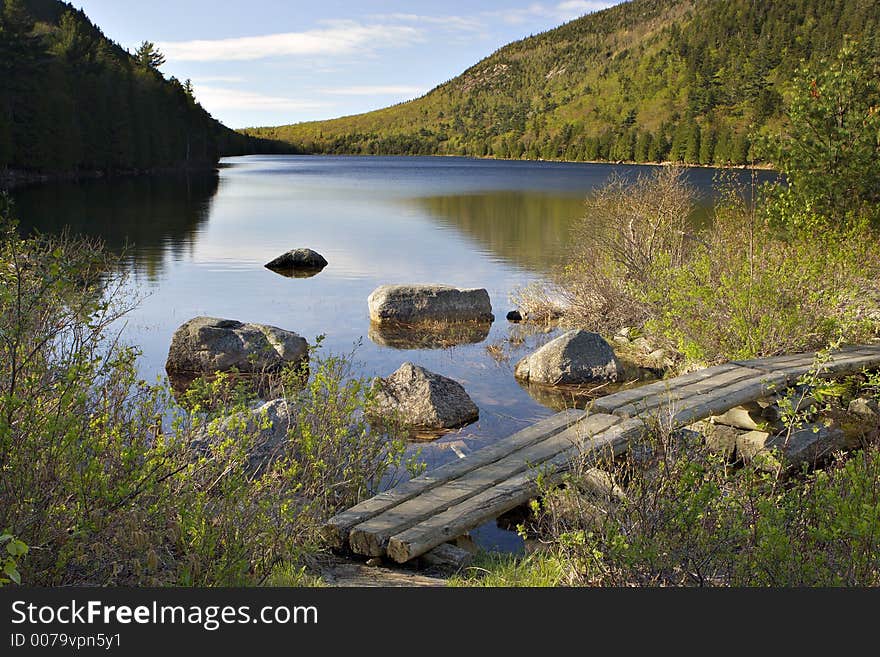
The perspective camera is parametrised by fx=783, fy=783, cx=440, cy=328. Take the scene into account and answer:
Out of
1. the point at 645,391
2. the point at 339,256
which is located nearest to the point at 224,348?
the point at 645,391

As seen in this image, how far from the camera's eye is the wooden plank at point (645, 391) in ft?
29.3

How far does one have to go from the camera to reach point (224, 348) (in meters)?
13.6

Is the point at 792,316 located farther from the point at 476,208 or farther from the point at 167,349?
the point at 476,208

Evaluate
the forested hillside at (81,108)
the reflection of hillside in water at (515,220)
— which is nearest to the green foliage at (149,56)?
the forested hillside at (81,108)

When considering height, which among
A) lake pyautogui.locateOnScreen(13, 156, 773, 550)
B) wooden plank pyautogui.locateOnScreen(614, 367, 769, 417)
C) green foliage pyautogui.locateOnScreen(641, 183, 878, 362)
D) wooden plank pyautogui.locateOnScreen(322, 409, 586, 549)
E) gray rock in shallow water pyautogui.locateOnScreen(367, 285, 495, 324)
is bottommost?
lake pyautogui.locateOnScreen(13, 156, 773, 550)

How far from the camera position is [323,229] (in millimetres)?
37781

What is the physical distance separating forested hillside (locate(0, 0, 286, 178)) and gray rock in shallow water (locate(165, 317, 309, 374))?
1900 inches

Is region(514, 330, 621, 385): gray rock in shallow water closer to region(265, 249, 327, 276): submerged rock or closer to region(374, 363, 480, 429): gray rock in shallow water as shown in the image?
region(374, 363, 480, 429): gray rock in shallow water

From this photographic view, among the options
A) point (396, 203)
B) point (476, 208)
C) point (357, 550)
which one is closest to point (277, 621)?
point (357, 550)

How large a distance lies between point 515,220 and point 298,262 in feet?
54.5

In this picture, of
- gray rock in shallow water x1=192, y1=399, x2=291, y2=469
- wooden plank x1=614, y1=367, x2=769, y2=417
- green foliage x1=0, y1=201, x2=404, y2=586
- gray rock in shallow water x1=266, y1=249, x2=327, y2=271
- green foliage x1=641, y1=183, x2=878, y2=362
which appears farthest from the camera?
gray rock in shallow water x1=266, y1=249, x2=327, y2=271

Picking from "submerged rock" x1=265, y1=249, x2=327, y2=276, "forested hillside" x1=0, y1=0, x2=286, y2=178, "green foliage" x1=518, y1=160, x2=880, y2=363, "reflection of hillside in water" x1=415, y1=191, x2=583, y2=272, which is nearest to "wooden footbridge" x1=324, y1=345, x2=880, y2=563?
"green foliage" x1=518, y1=160, x2=880, y2=363

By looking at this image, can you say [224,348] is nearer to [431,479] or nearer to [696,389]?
[431,479]

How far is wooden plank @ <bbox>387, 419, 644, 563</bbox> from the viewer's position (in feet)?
19.2
